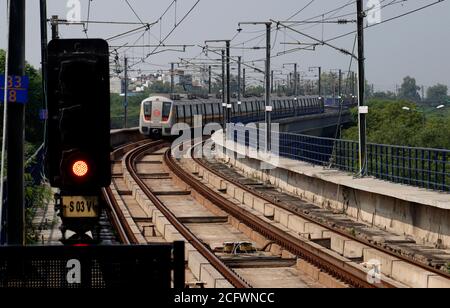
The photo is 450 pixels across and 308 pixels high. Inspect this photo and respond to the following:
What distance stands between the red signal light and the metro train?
5194cm

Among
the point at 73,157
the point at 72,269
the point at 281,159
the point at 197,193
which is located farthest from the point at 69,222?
the point at 281,159

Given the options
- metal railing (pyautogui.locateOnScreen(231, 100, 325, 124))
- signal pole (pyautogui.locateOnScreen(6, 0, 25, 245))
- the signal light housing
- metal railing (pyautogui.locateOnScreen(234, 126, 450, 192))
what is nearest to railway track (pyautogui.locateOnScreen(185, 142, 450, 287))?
metal railing (pyautogui.locateOnScreen(234, 126, 450, 192))

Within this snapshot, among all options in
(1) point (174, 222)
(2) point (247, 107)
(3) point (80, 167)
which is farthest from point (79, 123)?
(2) point (247, 107)

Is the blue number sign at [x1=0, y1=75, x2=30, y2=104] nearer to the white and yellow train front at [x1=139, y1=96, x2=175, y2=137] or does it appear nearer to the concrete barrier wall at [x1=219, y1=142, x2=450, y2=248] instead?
the concrete barrier wall at [x1=219, y1=142, x2=450, y2=248]

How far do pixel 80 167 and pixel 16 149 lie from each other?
2957 mm

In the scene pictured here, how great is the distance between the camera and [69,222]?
885 cm

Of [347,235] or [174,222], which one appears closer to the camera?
[347,235]

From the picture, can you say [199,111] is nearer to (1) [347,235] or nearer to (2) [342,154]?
(2) [342,154]

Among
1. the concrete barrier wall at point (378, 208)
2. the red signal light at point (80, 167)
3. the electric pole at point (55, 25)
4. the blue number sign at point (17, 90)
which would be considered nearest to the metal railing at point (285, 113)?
the electric pole at point (55, 25)

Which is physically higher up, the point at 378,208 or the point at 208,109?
the point at 208,109

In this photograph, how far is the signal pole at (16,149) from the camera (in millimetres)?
11016

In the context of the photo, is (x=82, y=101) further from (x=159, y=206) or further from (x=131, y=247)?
(x=159, y=206)

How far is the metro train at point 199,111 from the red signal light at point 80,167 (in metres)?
51.9

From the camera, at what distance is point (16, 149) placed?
1110 cm
